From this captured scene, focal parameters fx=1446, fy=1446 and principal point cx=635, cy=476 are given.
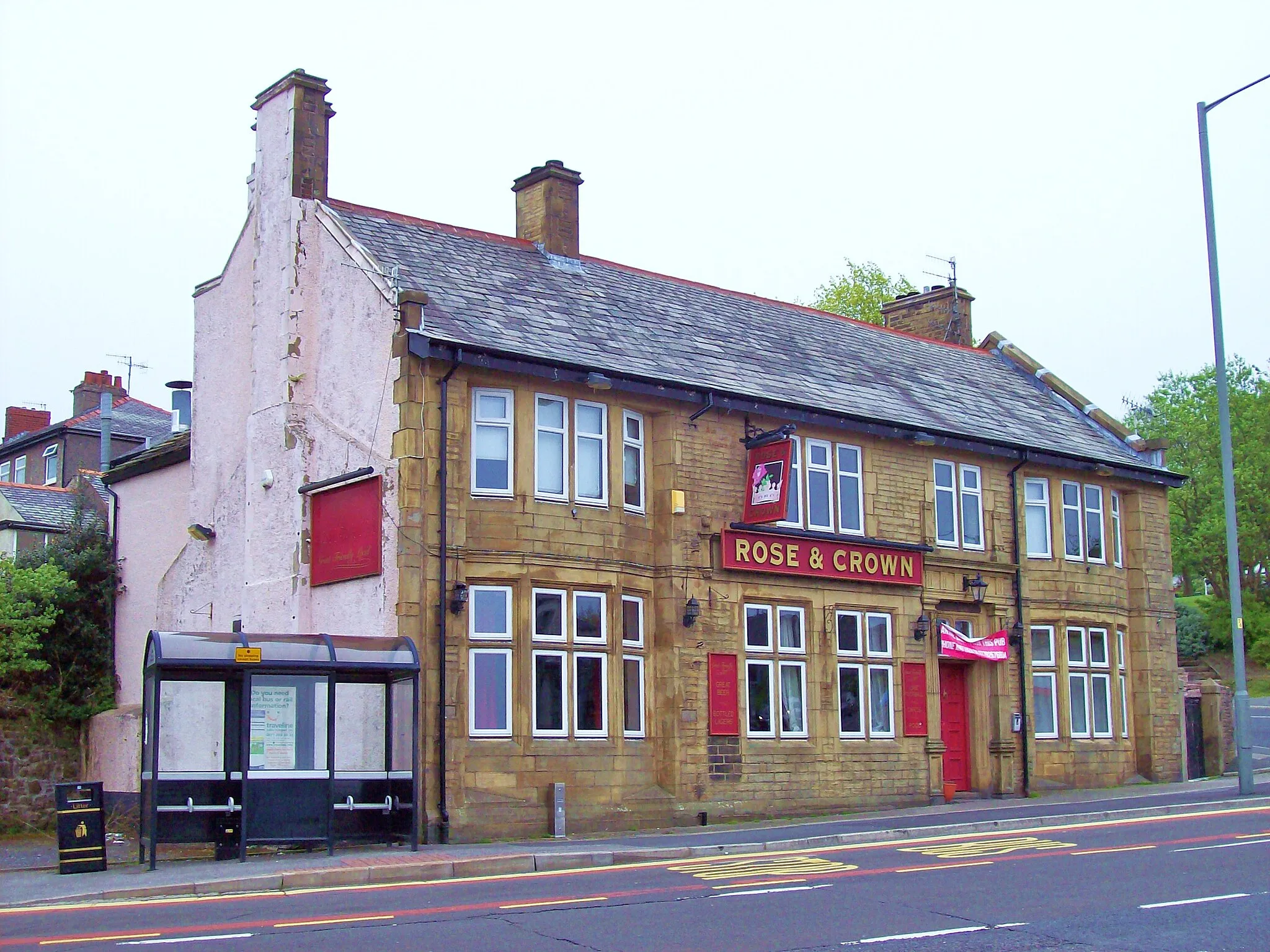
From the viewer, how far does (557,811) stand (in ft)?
66.5

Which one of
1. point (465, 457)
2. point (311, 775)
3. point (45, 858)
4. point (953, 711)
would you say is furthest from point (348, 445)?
point (953, 711)

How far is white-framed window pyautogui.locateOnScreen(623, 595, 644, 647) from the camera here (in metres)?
22.1

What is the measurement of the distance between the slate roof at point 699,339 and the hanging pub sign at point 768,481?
3.43ft

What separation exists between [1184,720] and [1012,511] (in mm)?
7377

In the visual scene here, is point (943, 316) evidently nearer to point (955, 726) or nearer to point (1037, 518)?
point (1037, 518)

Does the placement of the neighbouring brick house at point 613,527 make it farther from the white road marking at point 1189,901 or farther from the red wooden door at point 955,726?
the white road marking at point 1189,901

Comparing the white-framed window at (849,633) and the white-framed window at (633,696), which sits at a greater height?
the white-framed window at (849,633)

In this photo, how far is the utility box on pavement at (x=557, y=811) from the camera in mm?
20219

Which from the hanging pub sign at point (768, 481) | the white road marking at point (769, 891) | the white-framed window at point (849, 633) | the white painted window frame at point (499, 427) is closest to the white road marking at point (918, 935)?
the white road marking at point (769, 891)

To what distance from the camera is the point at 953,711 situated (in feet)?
90.0

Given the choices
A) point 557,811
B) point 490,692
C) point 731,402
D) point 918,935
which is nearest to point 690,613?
point 731,402

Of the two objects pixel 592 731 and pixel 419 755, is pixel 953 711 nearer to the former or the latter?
pixel 592 731

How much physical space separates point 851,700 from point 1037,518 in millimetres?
6836

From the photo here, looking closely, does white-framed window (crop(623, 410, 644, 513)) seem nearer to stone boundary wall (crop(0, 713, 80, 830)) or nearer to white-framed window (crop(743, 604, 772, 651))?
white-framed window (crop(743, 604, 772, 651))
